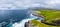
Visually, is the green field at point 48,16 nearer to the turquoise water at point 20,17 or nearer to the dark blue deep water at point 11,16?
the turquoise water at point 20,17

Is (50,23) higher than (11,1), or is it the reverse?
(11,1)

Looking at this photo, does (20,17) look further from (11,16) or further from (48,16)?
(48,16)

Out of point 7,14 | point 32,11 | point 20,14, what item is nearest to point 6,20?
point 7,14

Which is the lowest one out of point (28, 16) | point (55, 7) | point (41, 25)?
point (41, 25)

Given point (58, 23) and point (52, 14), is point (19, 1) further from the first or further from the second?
point (58, 23)

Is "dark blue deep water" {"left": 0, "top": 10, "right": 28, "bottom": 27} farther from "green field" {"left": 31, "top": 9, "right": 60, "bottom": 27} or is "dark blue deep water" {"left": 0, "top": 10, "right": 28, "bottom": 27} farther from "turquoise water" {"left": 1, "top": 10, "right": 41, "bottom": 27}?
"green field" {"left": 31, "top": 9, "right": 60, "bottom": 27}

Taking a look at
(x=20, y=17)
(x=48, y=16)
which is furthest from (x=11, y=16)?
(x=48, y=16)

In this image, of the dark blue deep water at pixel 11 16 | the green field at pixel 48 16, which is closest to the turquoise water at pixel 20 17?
the dark blue deep water at pixel 11 16

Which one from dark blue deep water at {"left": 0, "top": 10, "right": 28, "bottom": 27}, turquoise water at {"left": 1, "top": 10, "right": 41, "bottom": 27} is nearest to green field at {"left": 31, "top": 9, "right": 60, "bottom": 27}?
turquoise water at {"left": 1, "top": 10, "right": 41, "bottom": 27}
